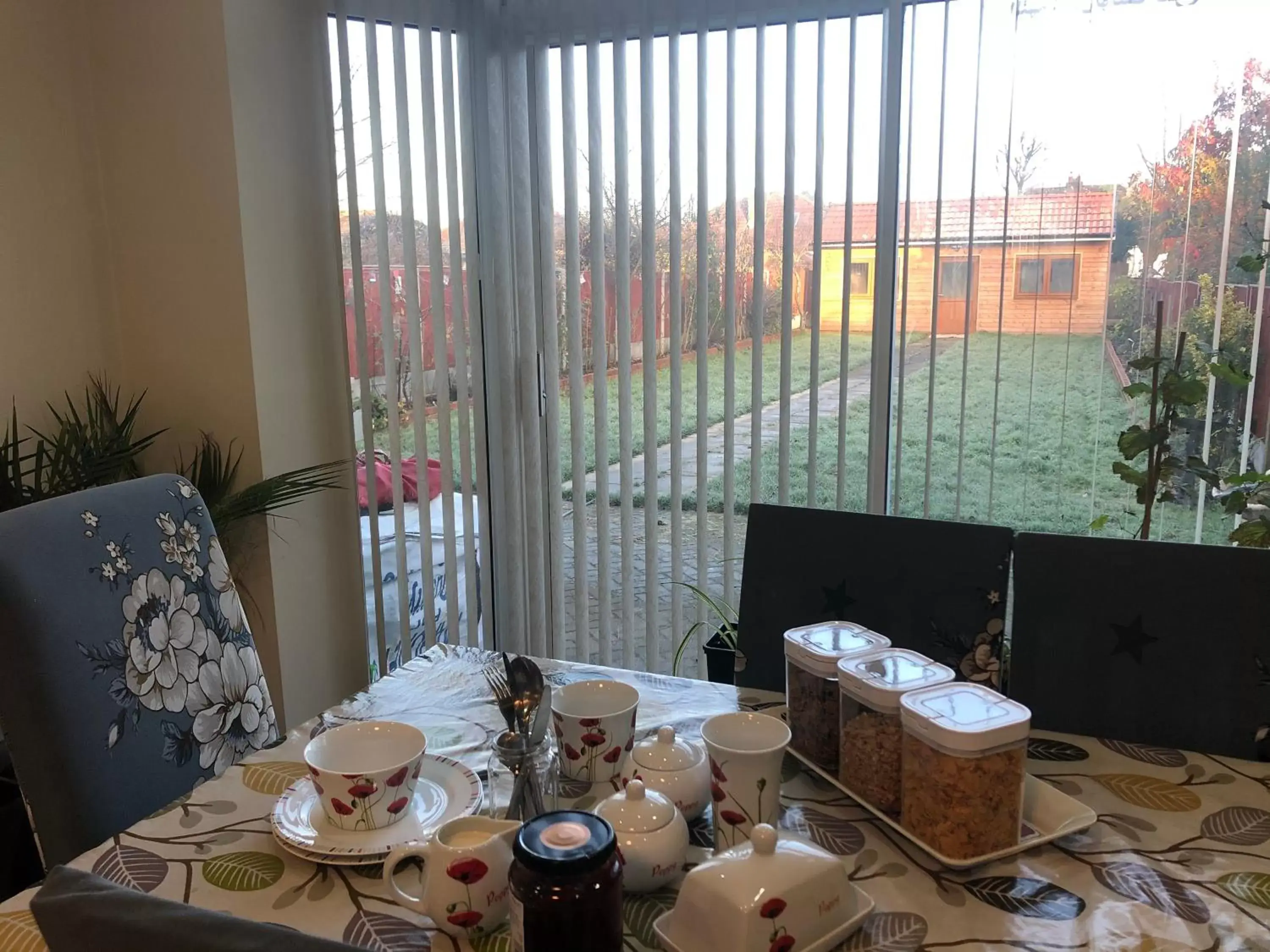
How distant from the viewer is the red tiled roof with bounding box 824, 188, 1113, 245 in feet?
6.62

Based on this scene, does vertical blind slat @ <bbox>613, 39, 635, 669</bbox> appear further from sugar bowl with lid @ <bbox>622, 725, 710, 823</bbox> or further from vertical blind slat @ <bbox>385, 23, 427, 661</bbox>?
sugar bowl with lid @ <bbox>622, 725, 710, 823</bbox>

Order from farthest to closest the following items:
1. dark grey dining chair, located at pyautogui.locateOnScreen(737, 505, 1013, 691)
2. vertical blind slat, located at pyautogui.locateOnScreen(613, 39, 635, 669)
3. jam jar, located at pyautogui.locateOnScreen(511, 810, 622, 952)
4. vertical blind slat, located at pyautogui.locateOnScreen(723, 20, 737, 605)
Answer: vertical blind slat, located at pyautogui.locateOnScreen(613, 39, 635, 669)
vertical blind slat, located at pyautogui.locateOnScreen(723, 20, 737, 605)
dark grey dining chair, located at pyautogui.locateOnScreen(737, 505, 1013, 691)
jam jar, located at pyautogui.locateOnScreen(511, 810, 622, 952)

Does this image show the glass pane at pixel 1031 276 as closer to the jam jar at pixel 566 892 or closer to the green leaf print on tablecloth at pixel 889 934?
the green leaf print on tablecloth at pixel 889 934

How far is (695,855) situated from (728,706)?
0.37 m

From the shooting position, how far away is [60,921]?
21.7 inches

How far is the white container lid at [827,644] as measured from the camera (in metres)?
1.16

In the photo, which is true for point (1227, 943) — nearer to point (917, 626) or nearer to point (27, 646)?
point (917, 626)

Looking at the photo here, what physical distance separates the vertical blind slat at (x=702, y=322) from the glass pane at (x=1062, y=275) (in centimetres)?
77

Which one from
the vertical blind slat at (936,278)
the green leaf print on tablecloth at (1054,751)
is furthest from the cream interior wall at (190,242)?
the green leaf print on tablecloth at (1054,751)

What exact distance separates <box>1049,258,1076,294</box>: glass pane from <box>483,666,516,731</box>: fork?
1.51 metres

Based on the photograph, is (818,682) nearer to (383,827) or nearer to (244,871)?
(383,827)

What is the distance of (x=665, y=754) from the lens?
3.53 ft

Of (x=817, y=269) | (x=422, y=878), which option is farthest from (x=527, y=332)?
(x=422, y=878)

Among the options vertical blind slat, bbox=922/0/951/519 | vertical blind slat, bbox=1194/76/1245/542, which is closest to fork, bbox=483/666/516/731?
vertical blind slat, bbox=922/0/951/519
